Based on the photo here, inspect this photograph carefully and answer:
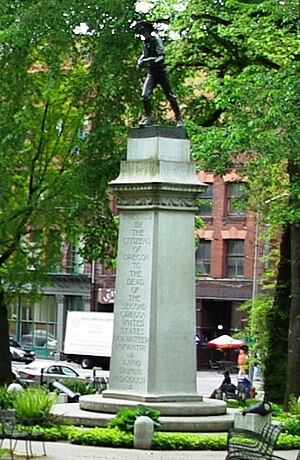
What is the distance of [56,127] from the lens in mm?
38219

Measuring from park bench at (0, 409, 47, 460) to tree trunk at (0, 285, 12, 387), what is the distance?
53.6 feet

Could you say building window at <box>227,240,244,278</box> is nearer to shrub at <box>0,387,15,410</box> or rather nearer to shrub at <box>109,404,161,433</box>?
shrub at <box>0,387,15,410</box>

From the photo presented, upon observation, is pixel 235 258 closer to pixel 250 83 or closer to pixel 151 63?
pixel 250 83

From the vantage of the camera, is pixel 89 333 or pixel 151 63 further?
pixel 89 333

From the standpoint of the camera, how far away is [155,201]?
72.7ft

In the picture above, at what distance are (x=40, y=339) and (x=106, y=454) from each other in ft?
208

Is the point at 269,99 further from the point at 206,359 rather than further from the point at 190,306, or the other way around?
the point at 206,359

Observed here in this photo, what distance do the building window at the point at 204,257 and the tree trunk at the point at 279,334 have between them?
3606 cm

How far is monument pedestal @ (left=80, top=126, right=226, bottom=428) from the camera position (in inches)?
867

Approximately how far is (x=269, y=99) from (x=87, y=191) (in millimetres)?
8120

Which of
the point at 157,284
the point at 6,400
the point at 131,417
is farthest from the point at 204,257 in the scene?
the point at 131,417

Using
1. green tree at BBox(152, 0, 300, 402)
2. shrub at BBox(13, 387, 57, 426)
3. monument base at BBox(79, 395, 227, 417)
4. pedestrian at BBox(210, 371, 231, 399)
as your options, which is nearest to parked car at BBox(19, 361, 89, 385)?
pedestrian at BBox(210, 371, 231, 399)

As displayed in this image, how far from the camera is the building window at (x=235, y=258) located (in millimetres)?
74375

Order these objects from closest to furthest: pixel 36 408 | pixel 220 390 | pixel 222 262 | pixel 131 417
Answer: pixel 131 417 → pixel 36 408 → pixel 220 390 → pixel 222 262
